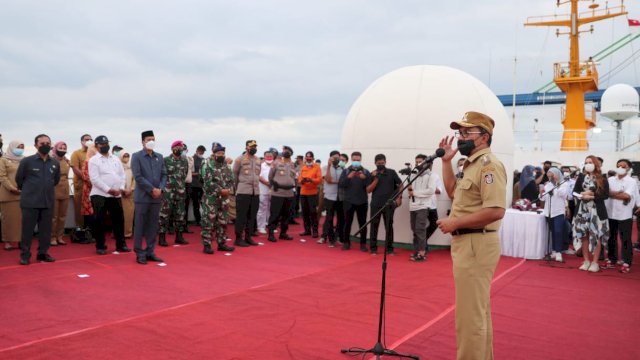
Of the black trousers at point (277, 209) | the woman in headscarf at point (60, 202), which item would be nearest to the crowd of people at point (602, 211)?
the black trousers at point (277, 209)

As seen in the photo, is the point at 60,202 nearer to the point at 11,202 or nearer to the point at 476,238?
the point at 11,202

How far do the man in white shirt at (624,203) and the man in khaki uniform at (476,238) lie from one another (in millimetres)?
5660

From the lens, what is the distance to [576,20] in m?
20.5

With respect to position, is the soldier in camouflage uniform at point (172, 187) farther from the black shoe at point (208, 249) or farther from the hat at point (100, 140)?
the hat at point (100, 140)

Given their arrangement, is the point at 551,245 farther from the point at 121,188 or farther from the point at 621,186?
the point at 121,188

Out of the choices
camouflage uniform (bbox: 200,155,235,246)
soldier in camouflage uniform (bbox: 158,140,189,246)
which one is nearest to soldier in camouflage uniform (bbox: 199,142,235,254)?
camouflage uniform (bbox: 200,155,235,246)

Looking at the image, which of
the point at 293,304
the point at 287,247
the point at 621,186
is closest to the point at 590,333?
the point at 293,304

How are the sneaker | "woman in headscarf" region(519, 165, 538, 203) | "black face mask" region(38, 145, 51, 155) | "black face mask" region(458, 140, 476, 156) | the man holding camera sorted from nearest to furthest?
1. "black face mask" region(458, 140, 476, 156)
2. "black face mask" region(38, 145, 51, 155)
3. the sneaker
4. the man holding camera
5. "woman in headscarf" region(519, 165, 538, 203)

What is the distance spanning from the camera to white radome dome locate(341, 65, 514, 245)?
9164mm

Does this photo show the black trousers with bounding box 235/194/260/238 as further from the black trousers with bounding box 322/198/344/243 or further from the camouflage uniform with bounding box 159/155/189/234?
the black trousers with bounding box 322/198/344/243

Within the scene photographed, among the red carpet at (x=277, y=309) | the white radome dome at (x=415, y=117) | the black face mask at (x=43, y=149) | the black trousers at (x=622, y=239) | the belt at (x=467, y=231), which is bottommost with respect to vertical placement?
the red carpet at (x=277, y=309)

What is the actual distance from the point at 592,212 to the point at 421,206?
8.82 ft

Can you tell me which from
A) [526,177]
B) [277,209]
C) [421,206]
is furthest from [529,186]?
[277,209]

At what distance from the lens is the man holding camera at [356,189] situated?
8766 mm
